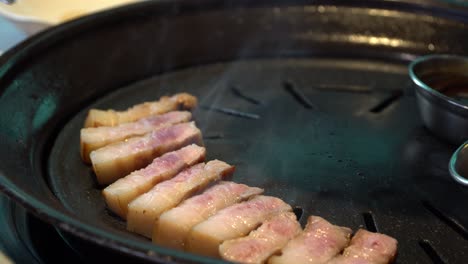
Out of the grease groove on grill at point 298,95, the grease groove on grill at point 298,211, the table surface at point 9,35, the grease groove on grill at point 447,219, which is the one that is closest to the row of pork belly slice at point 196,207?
the grease groove on grill at point 298,211

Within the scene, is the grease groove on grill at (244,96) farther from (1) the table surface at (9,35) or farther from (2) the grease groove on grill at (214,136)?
(1) the table surface at (9,35)

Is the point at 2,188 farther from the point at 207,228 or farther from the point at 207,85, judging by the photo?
the point at 207,85

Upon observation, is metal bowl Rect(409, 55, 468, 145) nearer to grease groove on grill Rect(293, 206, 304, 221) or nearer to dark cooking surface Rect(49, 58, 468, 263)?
dark cooking surface Rect(49, 58, 468, 263)

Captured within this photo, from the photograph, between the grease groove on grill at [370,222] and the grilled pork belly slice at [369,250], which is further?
the grease groove on grill at [370,222]

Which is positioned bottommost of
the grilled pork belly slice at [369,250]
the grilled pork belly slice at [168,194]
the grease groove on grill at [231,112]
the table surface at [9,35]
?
the grilled pork belly slice at [369,250]

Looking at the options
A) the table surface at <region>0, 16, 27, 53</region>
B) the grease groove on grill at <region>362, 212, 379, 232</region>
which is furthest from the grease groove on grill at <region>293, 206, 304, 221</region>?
the table surface at <region>0, 16, 27, 53</region>

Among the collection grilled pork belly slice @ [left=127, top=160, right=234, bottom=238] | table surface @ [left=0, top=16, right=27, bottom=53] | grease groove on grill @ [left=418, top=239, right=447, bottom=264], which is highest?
table surface @ [left=0, top=16, right=27, bottom=53]

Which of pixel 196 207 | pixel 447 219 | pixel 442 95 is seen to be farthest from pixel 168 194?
pixel 442 95
